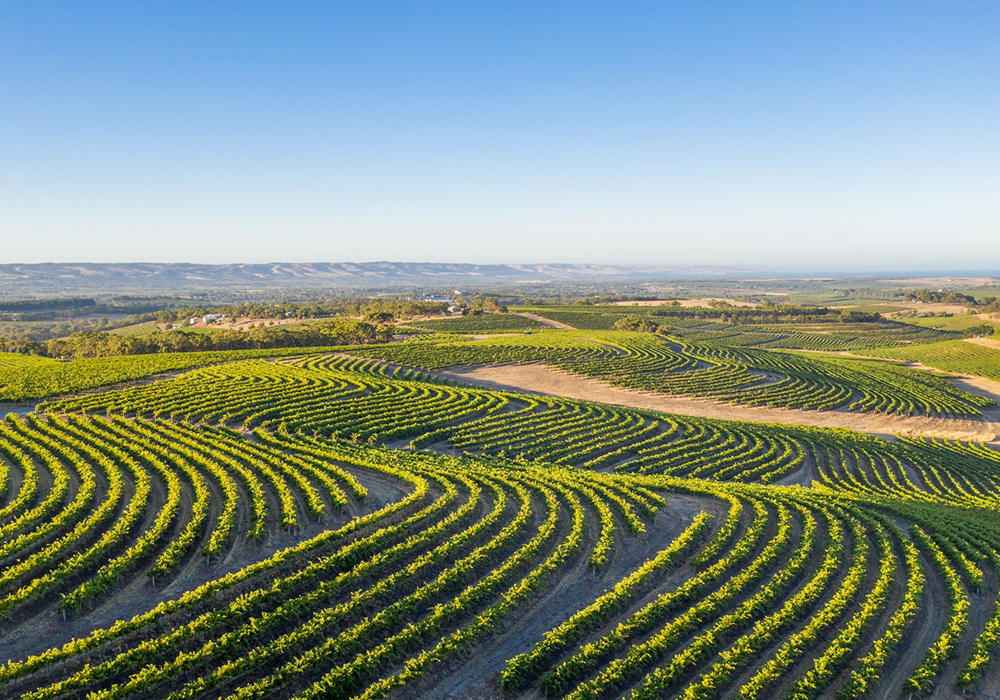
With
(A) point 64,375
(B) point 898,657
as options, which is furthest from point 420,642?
(A) point 64,375

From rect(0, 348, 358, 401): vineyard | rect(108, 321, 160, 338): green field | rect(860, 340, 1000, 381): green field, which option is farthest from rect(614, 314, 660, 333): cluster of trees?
rect(108, 321, 160, 338): green field

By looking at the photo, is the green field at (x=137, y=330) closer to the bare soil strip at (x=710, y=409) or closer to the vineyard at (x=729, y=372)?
the vineyard at (x=729, y=372)

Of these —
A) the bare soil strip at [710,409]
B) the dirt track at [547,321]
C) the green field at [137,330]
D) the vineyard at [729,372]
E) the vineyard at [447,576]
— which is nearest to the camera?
the vineyard at [447,576]

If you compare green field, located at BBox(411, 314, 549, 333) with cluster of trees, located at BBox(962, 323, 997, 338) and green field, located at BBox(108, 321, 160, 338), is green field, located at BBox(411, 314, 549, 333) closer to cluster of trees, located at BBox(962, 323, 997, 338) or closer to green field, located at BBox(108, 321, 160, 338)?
green field, located at BBox(108, 321, 160, 338)

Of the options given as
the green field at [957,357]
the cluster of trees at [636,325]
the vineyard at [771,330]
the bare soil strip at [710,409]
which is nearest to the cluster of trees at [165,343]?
the bare soil strip at [710,409]

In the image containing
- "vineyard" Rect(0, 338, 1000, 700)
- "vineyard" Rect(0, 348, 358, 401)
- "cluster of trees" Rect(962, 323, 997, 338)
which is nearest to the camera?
"vineyard" Rect(0, 338, 1000, 700)

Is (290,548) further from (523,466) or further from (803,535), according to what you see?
(803,535)
